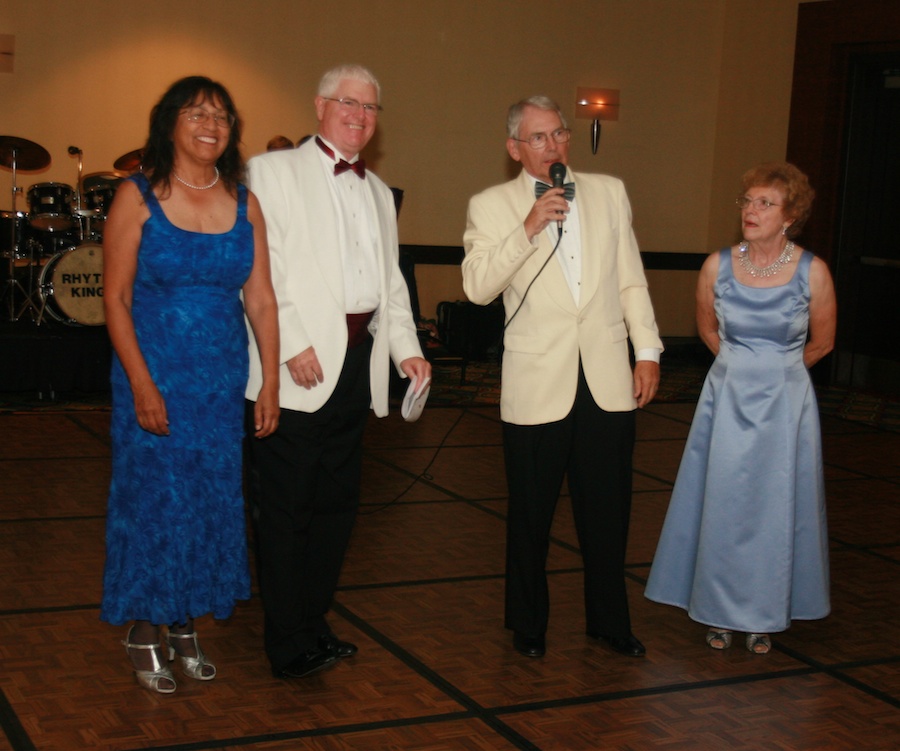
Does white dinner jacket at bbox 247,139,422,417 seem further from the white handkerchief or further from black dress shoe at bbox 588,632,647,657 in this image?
black dress shoe at bbox 588,632,647,657

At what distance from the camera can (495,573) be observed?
439 cm

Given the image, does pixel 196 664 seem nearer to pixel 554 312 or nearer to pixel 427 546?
pixel 554 312

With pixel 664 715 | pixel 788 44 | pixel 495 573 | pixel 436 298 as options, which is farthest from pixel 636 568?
pixel 788 44

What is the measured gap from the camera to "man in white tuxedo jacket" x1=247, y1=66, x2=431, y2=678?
3197 mm

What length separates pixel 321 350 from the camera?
3.22 m

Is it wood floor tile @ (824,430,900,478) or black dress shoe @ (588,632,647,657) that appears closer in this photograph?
black dress shoe @ (588,632,647,657)

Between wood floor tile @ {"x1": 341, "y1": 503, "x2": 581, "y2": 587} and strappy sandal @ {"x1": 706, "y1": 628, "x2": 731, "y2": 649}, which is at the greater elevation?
strappy sandal @ {"x1": 706, "y1": 628, "x2": 731, "y2": 649}

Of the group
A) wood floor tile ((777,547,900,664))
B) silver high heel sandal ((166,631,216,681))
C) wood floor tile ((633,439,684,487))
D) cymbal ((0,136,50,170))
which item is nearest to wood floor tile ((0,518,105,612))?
silver high heel sandal ((166,631,216,681))

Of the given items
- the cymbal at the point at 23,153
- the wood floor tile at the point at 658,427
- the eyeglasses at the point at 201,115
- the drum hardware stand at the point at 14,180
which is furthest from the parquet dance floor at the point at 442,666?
the cymbal at the point at 23,153

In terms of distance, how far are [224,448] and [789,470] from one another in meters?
1.74

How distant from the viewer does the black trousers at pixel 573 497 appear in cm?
346

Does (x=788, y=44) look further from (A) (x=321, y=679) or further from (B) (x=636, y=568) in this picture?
(A) (x=321, y=679)

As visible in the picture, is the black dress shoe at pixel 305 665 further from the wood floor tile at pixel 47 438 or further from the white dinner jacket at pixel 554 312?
the wood floor tile at pixel 47 438

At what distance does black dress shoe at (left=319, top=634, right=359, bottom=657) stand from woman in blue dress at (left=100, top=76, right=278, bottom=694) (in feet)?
1.15
